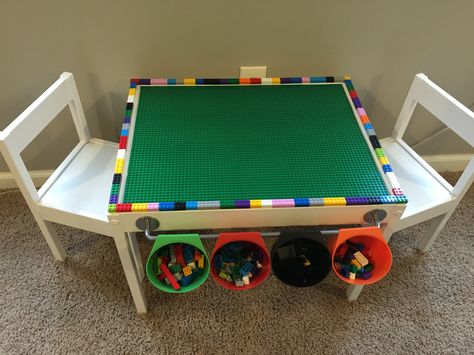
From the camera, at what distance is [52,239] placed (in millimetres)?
1350

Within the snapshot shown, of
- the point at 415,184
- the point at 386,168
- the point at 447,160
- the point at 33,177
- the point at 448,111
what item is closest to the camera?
the point at 386,168

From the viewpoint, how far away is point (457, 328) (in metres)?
1.32

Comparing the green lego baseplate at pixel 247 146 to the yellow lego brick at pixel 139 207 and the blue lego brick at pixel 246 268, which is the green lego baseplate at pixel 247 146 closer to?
the yellow lego brick at pixel 139 207

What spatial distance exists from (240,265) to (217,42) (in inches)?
29.5

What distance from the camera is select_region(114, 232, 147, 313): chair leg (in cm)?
104

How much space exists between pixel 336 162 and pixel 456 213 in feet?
2.97

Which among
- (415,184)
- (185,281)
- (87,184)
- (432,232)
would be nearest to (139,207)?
(185,281)

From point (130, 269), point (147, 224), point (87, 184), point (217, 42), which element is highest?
point (217, 42)

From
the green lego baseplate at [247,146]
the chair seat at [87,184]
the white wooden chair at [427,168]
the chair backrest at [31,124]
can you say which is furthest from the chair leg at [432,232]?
the chair backrest at [31,124]

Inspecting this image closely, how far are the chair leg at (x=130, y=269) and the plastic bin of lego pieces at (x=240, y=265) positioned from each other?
24 cm

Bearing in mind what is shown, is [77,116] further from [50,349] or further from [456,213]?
[456,213]

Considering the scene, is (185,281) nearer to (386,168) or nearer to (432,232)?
(386,168)

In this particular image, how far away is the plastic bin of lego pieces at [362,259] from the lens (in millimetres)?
1036

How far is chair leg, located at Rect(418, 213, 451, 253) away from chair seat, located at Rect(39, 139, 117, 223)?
1.12 meters
